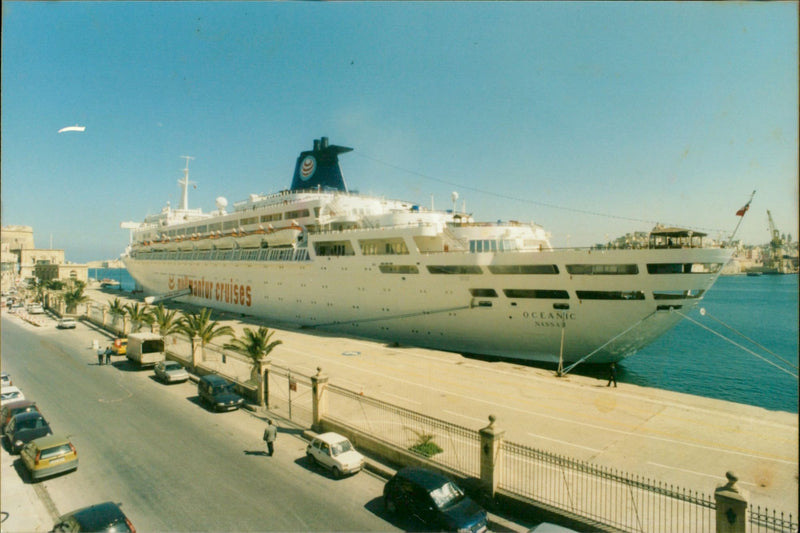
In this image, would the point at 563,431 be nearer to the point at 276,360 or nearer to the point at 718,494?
the point at 718,494

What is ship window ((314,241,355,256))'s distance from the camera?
33.1 m

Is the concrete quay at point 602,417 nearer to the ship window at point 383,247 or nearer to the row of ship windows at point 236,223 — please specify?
the ship window at point 383,247

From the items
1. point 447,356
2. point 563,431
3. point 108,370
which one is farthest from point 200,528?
point 108,370

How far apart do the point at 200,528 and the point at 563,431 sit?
11.5m

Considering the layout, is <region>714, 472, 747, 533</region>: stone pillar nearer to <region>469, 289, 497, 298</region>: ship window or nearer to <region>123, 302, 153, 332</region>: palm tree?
<region>469, 289, 497, 298</region>: ship window

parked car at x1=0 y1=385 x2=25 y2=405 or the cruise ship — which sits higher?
the cruise ship

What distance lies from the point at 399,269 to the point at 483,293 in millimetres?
6381

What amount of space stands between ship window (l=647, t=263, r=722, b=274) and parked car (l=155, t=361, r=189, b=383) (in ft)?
81.3

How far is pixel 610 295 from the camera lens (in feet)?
72.3

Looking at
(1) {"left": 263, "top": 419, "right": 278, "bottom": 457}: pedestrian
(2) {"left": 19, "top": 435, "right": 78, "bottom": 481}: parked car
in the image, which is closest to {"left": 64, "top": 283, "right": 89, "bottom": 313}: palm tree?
(2) {"left": 19, "top": 435, "right": 78, "bottom": 481}: parked car

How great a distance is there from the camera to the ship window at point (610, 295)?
21.6 metres

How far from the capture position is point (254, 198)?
1900 inches

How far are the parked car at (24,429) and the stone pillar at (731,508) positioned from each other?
18.8 metres

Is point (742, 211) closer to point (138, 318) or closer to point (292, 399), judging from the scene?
point (292, 399)
